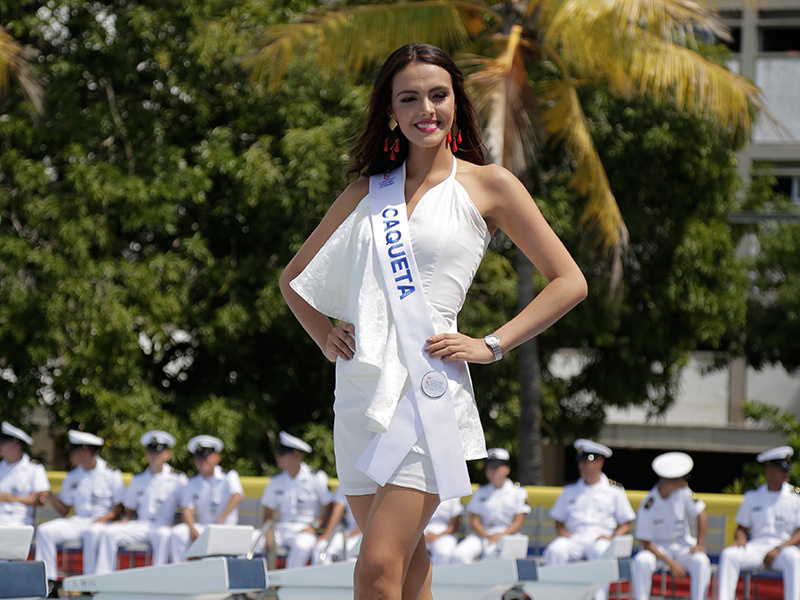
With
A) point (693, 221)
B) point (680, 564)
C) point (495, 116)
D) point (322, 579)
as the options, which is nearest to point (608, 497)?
point (680, 564)

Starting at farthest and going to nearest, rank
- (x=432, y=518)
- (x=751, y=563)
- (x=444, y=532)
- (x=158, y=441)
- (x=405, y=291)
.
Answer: (x=158, y=441) → (x=444, y=532) → (x=432, y=518) → (x=751, y=563) → (x=405, y=291)

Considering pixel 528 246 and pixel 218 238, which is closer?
pixel 528 246

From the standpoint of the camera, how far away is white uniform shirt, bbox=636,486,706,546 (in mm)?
8477

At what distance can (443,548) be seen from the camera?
859 centimetres

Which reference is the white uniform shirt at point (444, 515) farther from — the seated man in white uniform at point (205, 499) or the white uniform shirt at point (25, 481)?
the white uniform shirt at point (25, 481)

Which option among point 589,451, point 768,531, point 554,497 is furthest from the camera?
point 554,497

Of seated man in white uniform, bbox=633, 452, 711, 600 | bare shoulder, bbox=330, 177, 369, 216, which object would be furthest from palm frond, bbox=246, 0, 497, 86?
bare shoulder, bbox=330, 177, 369, 216

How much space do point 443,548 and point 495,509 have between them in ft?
1.92

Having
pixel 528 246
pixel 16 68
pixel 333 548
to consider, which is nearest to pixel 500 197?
pixel 528 246

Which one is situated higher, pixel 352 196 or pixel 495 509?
pixel 352 196

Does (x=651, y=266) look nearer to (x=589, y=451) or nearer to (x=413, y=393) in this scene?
(x=589, y=451)

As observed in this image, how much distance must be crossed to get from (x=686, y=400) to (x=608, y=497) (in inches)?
364

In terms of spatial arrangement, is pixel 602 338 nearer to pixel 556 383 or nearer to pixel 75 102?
pixel 556 383

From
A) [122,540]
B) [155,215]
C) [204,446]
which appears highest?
[155,215]
